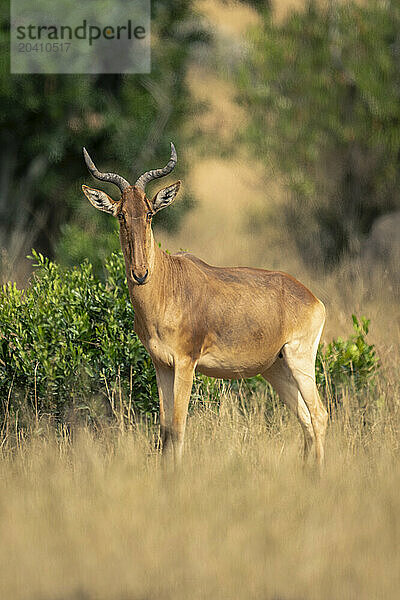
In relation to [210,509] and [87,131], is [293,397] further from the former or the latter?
[87,131]

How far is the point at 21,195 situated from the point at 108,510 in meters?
11.5

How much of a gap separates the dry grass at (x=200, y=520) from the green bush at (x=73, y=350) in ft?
2.12

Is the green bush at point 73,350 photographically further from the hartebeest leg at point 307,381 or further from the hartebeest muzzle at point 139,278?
the hartebeest muzzle at point 139,278

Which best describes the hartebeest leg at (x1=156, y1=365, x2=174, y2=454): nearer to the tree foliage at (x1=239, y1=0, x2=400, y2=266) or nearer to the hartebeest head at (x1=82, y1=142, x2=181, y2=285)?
the hartebeest head at (x1=82, y1=142, x2=181, y2=285)

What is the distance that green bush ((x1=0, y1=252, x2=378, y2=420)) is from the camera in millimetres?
7773

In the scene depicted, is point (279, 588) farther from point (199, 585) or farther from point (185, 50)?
point (185, 50)

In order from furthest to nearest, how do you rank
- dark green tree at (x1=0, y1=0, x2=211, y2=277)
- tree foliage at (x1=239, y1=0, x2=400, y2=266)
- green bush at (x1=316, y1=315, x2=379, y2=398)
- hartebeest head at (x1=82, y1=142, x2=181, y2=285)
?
tree foliage at (x1=239, y1=0, x2=400, y2=266), dark green tree at (x1=0, y1=0, x2=211, y2=277), green bush at (x1=316, y1=315, x2=379, y2=398), hartebeest head at (x1=82, y1=142, x2=181, y2=285)

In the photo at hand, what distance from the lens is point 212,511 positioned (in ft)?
18.1

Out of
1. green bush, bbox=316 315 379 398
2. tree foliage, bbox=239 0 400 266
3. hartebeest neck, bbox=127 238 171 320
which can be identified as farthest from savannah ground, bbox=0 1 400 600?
tree foliage, bbox=239 0 400 266

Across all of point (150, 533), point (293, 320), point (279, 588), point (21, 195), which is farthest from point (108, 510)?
point (21, 195)

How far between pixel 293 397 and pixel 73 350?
6.79ft

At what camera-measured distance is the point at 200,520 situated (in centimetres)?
538

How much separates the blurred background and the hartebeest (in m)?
7.52

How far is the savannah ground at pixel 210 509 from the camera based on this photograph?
4.76 m
